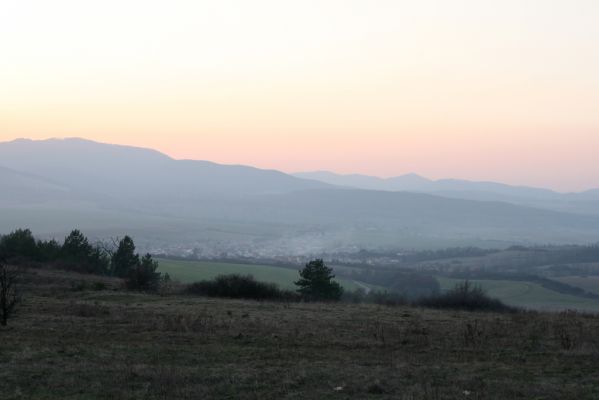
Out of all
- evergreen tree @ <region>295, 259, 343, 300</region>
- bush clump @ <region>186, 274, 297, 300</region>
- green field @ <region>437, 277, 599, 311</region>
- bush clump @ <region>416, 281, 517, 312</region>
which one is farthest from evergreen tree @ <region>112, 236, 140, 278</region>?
green field @ <region>437, 277, 599, 311</region>

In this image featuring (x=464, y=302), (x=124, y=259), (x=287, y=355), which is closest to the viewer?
(x=287, y=355)

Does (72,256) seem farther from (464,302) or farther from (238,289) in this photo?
(464,302)

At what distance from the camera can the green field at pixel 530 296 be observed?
189ft

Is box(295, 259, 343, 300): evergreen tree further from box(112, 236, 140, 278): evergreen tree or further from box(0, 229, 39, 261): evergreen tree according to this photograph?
box(0, 229, 39, 261): evergreen tree

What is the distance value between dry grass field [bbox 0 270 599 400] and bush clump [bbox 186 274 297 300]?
11248mm

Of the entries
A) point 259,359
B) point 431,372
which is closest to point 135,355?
point 259,359

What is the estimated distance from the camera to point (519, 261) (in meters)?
111

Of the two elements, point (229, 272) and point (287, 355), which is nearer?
point (287, 355)

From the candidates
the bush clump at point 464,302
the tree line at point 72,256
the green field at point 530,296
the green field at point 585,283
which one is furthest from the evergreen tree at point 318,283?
the green field at point 585,283

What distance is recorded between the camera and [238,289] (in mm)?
37250

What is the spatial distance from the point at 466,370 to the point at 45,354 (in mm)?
9105

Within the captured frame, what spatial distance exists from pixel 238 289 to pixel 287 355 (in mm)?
22966

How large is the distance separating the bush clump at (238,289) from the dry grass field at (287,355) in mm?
11248

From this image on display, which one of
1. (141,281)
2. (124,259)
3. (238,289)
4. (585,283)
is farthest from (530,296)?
(141,281)
